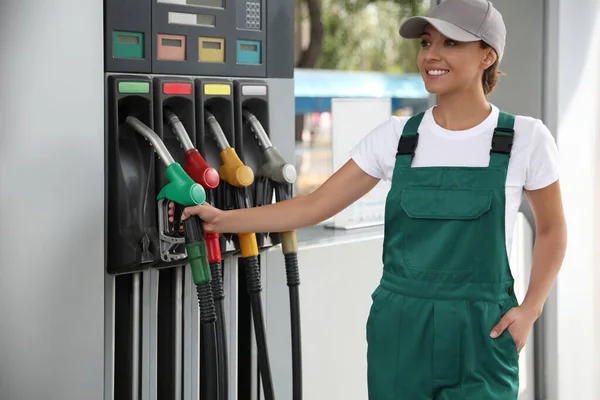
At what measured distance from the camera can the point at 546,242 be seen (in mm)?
1979

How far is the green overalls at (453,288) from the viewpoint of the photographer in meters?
1.86

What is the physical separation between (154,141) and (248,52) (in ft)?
1.52

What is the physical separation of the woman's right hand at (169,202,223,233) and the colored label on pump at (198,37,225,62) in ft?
1.35

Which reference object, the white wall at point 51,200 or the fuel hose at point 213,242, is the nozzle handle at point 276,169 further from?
the white wall at point 51,200

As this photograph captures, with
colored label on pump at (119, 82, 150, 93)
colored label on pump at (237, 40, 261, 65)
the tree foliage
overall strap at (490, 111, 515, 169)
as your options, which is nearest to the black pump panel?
colored label on pump at (119, 82, 150, 93)

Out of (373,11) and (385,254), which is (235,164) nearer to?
(385,254)

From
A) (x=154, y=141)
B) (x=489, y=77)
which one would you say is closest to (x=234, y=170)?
(x=154, y=141)

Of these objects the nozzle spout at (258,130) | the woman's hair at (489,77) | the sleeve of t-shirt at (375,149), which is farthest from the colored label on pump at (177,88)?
the woman's hair at (489,77)

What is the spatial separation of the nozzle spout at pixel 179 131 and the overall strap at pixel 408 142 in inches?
19.2

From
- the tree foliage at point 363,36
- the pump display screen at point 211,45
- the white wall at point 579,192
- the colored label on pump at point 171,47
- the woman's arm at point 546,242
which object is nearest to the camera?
the woman's arm at point 546,242

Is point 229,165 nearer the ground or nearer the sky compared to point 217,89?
nearer the ground

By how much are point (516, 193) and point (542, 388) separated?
6.92 feet

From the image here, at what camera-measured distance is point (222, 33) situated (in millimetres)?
2203

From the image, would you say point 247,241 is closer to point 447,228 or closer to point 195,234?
point 195,234
